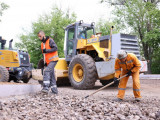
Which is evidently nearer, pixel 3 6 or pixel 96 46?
pixel 96 46

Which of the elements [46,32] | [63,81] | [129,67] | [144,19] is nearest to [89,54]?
[63,81]

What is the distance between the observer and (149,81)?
12797mm

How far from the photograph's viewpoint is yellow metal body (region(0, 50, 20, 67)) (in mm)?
10930

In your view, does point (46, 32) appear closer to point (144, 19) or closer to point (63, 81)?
point (144, 19)

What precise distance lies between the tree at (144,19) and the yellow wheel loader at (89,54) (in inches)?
413

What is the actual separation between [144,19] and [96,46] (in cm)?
1347

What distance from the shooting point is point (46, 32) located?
27.1 m

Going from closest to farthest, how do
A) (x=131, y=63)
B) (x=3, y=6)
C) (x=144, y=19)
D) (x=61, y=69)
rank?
(x=131, y=63) < (x=61, y=69) < (x=144, y=19) < (x=3, y=6)

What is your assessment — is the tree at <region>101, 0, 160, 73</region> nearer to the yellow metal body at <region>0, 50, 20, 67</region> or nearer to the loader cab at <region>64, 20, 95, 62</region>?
the loader cab at <region>64, 20, 95, 62</region>

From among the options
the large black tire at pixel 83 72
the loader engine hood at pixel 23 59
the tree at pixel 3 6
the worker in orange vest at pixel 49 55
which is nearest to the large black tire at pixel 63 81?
the large black tire at pixel 83 72

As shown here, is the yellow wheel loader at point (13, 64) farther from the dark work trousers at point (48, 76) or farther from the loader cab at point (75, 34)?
the dark work trousers at point (48, 76)

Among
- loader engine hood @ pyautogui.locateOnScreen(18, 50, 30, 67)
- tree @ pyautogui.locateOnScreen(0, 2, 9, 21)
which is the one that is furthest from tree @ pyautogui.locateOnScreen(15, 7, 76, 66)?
loader engine hood @ pyautogui.locateOnScreen(18, 50, 30, 67)

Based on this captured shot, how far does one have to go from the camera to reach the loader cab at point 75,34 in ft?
31.9

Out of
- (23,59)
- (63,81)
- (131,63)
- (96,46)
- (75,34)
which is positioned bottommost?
(63,81)
